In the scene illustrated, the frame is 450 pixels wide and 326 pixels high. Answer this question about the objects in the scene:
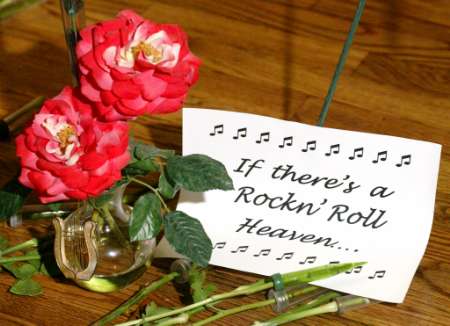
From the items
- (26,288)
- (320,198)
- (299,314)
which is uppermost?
(320,198)

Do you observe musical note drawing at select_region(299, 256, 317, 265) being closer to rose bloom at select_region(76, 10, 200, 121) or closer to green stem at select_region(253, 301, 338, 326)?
green stem at select_region(253, 301, 338, 326)

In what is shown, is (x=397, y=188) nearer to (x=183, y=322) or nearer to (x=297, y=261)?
(x=297, y=261)

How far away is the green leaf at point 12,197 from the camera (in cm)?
86

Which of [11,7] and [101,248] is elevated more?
[11,7]

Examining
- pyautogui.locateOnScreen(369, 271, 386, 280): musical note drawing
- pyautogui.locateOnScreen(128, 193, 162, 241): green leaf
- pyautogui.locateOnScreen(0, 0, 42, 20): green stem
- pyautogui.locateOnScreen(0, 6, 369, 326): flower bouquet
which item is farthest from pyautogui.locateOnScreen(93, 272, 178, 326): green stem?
pyautogui.locateOnScreen(0, 0, 42, 20): green stem

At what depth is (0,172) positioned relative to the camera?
3.71 ft

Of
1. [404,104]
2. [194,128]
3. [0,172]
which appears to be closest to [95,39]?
[194,128]

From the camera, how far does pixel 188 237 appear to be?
0.85 metres

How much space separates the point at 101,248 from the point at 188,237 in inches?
5.2

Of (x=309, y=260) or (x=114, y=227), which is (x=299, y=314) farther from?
(x=114, y=227)

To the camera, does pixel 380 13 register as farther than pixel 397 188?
Yes

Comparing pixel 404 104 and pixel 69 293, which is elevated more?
pixel 404 104

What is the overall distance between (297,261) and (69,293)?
0.26m

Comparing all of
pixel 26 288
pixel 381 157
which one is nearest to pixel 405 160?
pixel 381 157
